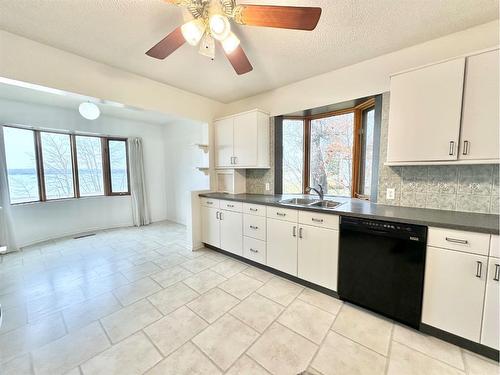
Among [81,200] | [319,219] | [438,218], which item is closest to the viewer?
[438,218]

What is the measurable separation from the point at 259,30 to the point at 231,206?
6.63 feet

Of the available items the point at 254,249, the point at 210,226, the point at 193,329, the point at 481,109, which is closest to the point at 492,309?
the point at 481,109

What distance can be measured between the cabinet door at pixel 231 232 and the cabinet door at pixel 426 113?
1.91 m

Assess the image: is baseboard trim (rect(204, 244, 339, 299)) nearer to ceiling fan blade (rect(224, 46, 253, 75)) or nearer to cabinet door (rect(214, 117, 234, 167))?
cabinet door (rect(214, 117, 234, 167))

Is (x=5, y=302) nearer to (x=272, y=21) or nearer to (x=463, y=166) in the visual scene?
(x=272, y=21)

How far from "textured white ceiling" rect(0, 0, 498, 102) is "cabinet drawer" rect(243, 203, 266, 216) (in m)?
1.68

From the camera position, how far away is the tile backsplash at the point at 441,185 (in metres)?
1.68

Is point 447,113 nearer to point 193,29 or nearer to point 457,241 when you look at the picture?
point 457,241

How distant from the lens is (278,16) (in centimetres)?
123

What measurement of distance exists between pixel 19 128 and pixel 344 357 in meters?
5.50

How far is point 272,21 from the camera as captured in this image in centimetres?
127

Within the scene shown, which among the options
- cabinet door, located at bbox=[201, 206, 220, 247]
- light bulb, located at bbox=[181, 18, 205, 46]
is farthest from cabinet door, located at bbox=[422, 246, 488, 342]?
cabinet door, located at bbox=[201, 206, 220, 247]

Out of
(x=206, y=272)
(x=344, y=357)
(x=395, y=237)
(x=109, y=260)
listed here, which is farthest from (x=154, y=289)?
(x=395, y=237)

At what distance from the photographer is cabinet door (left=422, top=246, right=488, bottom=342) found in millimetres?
1359
